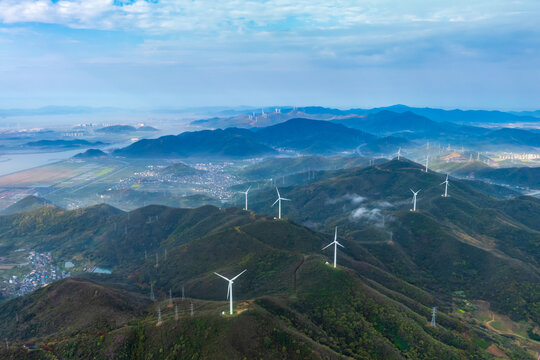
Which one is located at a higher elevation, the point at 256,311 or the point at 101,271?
the point at 256,311

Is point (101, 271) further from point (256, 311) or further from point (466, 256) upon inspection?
point (466, 256)

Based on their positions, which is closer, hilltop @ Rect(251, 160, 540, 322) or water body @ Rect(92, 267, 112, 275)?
hilltop @ Rect(251, 160, 540, 322)

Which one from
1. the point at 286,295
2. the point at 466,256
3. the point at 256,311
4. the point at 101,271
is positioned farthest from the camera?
the point at 101,271

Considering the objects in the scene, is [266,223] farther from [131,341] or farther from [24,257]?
[24,257]

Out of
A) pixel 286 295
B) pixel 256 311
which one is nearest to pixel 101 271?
pixel 286 295

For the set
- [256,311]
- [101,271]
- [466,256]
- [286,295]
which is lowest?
[101,271]

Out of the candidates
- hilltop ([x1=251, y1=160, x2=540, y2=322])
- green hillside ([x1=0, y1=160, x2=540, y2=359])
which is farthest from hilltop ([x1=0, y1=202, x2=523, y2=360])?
hilltop ([x1=251, y1=160, x2=540, y2=322])

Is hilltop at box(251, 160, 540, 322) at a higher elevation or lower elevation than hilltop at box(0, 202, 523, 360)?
lower

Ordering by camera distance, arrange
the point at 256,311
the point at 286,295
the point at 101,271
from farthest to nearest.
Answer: the point at 101,271 → the point at 286,295 → the point at 256,311

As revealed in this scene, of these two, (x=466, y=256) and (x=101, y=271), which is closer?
(x=466, y=256)

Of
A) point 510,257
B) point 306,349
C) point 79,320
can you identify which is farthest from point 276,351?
point 510,257

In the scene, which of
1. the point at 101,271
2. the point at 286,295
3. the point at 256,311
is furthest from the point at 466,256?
the point at 101,271

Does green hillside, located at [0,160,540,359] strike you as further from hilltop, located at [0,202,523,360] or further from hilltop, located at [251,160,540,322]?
hilltop, located at [251,160,540,322]
